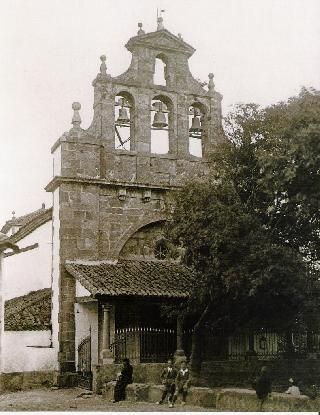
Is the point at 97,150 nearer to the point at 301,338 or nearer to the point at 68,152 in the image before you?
the point at 68,152

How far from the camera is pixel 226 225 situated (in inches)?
668

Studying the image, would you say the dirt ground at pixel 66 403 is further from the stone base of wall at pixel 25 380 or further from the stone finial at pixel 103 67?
the stone finial at pixel 103 67

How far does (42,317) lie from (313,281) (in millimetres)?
9086

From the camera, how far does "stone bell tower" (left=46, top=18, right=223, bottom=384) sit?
2208 centimetres

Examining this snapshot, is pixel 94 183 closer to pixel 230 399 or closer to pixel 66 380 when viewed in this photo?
pixel 66 380

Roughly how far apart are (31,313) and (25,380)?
249 centimetres

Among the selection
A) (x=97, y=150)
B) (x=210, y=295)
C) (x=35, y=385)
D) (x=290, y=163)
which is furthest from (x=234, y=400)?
(x=97, y=150)

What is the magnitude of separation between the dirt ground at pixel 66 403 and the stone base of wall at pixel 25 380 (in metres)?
0.44

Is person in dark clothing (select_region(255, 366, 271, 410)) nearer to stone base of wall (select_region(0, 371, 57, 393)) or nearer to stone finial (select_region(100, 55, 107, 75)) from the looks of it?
stone base of wall (select_region(0, 371, 57, 393))

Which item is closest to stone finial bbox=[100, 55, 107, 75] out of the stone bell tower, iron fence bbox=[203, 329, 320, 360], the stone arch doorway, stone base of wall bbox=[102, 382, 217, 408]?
the stone bell tower

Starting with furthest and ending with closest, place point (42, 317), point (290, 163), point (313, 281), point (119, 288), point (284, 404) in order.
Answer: point (42, 317) → point (119, 288) → point (313, 281) → point (290, 163) → point (284, 404)

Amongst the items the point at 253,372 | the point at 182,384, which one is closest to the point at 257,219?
the point at 182,384

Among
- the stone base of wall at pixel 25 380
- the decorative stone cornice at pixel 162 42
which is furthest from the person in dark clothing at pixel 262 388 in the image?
the decorative stone cornice at pixel 162 42

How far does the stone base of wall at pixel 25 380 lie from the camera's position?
67.0 feet
